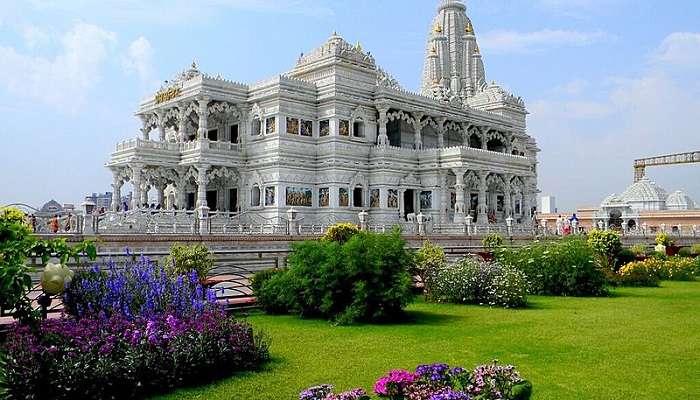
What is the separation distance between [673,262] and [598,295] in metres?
8.77

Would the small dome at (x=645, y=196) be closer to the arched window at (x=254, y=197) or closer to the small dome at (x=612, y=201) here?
the small dome at (x=612, y=201)

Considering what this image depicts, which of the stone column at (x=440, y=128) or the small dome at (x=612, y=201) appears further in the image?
the small dome at (x=612, y=201)

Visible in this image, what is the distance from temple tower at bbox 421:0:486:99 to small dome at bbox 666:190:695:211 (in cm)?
3939

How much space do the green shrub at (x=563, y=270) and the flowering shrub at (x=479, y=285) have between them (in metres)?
2.22

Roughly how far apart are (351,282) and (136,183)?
1164 inches

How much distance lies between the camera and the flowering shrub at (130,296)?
28.9ft

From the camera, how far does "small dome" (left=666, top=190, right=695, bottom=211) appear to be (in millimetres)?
83969

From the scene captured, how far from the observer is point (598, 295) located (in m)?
17.6

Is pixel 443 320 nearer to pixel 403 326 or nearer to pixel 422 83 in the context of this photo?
pixel 403 326

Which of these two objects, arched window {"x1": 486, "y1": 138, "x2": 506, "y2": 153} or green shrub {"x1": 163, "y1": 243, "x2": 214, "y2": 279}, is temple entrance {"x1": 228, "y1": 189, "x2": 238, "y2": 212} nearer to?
arched window {"x1": 486, "y1": 138, "x2": 506, "y2": 153}

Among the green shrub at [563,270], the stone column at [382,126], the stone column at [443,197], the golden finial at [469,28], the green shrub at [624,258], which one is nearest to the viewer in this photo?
the green shrub at [563,270]

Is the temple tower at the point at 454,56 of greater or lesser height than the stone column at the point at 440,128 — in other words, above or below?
above

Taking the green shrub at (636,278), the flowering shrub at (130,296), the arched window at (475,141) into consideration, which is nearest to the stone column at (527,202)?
the arched window at (475,141)

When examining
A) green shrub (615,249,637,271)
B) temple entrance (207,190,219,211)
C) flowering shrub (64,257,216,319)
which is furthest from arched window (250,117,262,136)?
flowering shrub (64,257,216,319)
